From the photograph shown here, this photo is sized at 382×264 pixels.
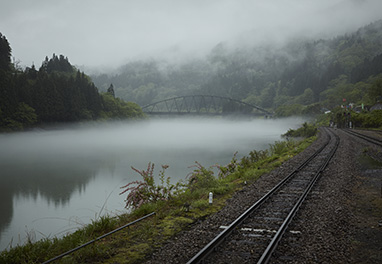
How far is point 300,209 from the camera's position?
1119 cm

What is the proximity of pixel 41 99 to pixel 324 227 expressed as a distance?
283 ft

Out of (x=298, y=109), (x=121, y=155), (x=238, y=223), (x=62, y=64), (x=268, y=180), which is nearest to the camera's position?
(x=238, y=223)

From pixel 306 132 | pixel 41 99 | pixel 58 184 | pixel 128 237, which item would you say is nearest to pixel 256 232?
pixel 128 237

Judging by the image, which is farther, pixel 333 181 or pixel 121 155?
pixel 121 155

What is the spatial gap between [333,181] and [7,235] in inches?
685

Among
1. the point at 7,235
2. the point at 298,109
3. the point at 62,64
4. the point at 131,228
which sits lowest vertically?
the point at 7,235

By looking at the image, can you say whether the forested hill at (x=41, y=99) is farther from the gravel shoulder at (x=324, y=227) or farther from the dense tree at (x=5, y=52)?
the gravel shoulder at (x=324, y=227)

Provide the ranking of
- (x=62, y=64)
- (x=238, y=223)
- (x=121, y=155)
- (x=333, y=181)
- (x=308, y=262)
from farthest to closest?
(x=62, y=64), (x=121, y=155), (x=333, y=181), (x=238, y=223), (x=308, y=262)

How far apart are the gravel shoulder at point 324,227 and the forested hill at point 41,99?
72.2 metres

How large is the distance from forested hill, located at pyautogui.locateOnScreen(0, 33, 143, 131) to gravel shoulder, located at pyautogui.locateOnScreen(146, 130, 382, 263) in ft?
237

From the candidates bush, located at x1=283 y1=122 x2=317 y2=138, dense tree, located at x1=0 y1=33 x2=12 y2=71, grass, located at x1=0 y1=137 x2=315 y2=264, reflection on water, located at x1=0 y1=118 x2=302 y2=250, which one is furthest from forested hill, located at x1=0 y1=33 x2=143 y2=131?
grass, located at x1=0 y1=137 x2=315 y2=264

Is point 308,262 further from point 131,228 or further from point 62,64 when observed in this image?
point 62,64

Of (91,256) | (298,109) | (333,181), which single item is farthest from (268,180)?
(298,109)

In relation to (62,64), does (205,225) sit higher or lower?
lower
